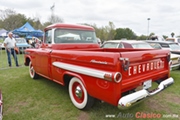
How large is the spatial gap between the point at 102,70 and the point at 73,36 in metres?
2.22

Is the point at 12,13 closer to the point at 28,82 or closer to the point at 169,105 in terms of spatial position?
the point at 28,82

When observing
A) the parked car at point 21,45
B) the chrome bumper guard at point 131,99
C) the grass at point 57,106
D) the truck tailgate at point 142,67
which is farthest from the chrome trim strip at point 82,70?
the parked car at point 21,45

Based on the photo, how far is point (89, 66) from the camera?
2.46 metres

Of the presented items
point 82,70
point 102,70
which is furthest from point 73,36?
point 102,70

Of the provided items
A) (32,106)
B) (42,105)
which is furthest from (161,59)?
(32,106)

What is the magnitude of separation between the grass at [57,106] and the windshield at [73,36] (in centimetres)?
143

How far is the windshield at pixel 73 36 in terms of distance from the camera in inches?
156

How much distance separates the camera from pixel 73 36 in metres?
4.16

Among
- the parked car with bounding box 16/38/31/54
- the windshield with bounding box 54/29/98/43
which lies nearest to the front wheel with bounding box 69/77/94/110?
the windshield with bounding box 54/29/98/43

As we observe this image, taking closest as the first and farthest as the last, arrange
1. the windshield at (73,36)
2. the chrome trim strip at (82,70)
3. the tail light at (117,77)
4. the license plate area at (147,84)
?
the tail light at (117,77) < the chrome trim strip at (82,70) < the license plate area at (147,84) < the windshield at (73,36)

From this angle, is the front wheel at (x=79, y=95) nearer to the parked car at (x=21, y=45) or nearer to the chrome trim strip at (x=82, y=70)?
the chrome trim strip at (x=82, y=70)

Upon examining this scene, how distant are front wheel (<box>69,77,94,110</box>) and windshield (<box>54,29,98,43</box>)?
1.39m

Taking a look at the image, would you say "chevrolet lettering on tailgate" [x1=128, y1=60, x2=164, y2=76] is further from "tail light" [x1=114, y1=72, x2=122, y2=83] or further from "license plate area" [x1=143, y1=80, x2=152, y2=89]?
"tail light" [x1=114, y1=72, x2=122, y2=83]

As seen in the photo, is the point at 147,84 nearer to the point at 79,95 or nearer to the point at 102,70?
the point at 102,70
